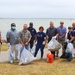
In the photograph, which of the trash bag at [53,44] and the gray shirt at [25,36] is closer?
the gray shirt at [25,36]

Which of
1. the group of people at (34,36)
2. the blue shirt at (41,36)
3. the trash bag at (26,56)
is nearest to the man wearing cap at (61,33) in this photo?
the group of people at (34,36)

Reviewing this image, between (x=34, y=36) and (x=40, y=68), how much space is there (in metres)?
2.44

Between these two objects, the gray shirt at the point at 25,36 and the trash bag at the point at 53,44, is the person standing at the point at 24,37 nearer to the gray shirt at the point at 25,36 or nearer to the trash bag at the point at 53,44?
the gray shirt at the point at 25,36

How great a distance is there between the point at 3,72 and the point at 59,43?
3.93 metres

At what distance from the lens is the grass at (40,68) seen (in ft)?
37.5

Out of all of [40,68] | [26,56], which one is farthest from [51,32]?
[40,68]

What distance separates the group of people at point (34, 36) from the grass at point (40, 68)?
855 mm

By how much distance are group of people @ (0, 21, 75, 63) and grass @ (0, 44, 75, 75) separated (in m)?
0.85

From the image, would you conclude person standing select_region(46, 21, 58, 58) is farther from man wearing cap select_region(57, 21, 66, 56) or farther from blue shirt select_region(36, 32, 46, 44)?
blue shirt select_region(36, 32, 46, 44)

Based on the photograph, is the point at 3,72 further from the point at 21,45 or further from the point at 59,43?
the point at 59,43

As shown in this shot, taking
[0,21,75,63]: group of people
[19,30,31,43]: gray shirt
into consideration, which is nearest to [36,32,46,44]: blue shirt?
[0,21,75,63]: group of people

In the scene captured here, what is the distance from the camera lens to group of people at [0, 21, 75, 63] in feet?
43.4

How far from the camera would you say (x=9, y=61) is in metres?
13.6

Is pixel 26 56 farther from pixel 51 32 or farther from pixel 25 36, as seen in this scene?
pixel 51 32
